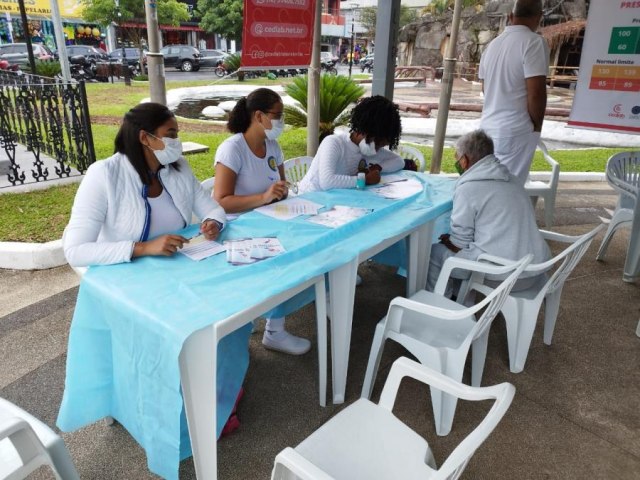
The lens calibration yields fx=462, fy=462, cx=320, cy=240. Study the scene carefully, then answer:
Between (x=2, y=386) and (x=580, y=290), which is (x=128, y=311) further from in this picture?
(x=580, y=290)

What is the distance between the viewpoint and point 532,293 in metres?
2.44

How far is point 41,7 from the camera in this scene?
27328 millimetres

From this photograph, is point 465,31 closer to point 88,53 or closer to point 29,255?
point 88,53

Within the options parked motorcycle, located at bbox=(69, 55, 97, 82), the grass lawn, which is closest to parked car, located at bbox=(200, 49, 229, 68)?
parked motorcycle, located at bbox=(69, 55, 97, 82)

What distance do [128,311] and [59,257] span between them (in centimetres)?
242

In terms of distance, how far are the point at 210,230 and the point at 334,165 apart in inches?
48.0

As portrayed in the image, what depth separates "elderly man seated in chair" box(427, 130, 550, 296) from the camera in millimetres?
2352

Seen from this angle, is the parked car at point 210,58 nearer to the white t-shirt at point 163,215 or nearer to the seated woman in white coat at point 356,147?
the seated woman in white coat at point 356,147

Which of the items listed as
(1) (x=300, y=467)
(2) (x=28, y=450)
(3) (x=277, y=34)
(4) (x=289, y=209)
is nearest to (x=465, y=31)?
(3) (x=277, y=34)

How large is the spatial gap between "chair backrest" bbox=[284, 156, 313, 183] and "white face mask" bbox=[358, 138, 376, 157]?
72cm

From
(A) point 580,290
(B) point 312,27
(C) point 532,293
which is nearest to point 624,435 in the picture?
(C) point 532,293

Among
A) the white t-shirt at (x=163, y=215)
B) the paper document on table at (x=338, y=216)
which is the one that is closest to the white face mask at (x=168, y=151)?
the white t-shirt at (x=163, y=215)

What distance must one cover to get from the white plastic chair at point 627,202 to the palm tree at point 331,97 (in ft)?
12.9

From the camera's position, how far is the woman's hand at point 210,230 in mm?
2080
